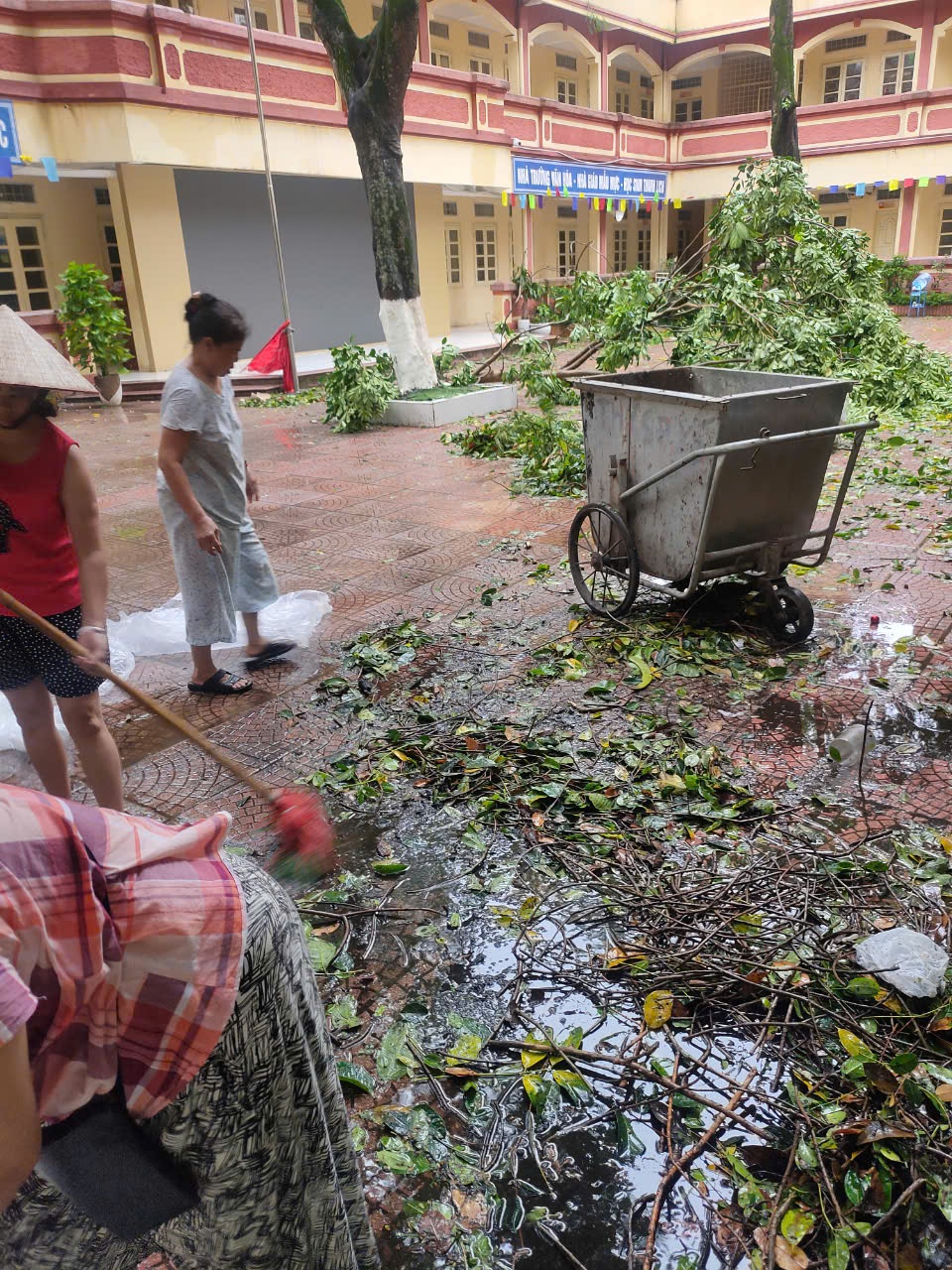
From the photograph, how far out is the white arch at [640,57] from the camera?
84.0 ft

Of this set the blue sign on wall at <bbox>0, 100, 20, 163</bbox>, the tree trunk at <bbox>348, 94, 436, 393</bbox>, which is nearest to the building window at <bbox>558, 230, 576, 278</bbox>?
the tree trunk at <bbox>348, 94, 436, 393</bbox>

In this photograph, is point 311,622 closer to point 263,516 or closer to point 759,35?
point 263,516

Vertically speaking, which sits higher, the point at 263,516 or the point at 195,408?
the point at 195,408

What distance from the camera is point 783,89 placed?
1367cm

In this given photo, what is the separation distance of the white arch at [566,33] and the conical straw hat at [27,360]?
960 inches

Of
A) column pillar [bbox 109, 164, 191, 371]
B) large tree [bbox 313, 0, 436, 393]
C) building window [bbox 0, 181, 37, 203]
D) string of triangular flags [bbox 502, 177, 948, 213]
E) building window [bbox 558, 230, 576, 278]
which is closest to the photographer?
large tree [bbox 313, 0, 436, 393]

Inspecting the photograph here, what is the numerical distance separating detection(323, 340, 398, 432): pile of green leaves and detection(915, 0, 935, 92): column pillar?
20.0 m

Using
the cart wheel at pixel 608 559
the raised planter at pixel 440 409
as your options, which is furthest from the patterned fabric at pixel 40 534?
the raised planter at pixel 440 409

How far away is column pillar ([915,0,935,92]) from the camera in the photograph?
23.6m

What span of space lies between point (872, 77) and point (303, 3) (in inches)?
673

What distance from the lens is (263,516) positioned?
801 centimetres

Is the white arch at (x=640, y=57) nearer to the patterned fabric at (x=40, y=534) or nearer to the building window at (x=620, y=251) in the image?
the building window at (x=620, y=251)

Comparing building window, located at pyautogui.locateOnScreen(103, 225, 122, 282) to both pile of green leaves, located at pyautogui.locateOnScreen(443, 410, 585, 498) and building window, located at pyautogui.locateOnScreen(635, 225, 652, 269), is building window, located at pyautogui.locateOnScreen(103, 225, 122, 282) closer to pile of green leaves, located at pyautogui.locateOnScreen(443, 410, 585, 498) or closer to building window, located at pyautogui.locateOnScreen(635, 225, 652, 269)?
pile of green leaves, located at pyautogui.locateOnScreen(443, 410, 585, 498)

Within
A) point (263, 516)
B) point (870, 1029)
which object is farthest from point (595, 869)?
point (263, 516)
